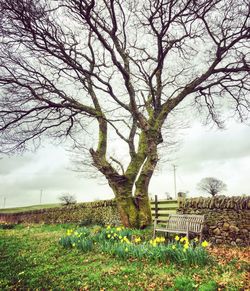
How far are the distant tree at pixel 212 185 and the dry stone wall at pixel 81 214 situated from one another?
4327cm

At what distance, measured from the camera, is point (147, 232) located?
32.8 ft

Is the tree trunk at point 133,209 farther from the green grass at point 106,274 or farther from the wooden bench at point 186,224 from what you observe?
the green grass at point 106,274

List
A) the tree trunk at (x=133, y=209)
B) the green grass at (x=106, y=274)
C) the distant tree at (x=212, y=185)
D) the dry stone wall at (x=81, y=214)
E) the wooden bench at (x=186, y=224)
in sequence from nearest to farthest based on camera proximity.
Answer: the green grass at (x=106, y=274)
the wooden bench at (x=186, y=224)
the tree trunk at (x=133, y=209)
the dry stone wall at (x=81, y=214)
the distant tree at (x=212, y=185)

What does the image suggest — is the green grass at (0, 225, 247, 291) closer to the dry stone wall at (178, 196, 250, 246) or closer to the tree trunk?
the dry stone wall at (178, 196, 250, 246)

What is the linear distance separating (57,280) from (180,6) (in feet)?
31.3

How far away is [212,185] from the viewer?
5897cm

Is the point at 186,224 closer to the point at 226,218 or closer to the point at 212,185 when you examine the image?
the point at 226,218

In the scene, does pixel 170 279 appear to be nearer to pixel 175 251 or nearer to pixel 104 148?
pixel 175 251

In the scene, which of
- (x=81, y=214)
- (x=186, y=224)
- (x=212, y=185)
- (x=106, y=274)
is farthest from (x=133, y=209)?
(x=212, y=185)

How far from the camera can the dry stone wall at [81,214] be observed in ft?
47.7

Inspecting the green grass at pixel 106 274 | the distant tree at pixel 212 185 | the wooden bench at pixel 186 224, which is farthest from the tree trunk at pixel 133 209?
the distant tree at pixel 212 185

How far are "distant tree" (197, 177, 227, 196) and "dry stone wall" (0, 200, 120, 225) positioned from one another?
142ft

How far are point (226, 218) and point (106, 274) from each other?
4.80m

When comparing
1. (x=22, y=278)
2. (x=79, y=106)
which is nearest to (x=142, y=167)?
(x=79, y=106)
